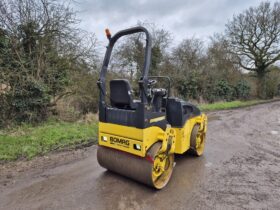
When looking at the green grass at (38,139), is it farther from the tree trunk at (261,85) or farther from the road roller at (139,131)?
the tree trunk at (261,85)

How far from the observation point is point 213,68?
54.2 ft

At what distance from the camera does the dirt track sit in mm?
2666

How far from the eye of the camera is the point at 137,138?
2.76m

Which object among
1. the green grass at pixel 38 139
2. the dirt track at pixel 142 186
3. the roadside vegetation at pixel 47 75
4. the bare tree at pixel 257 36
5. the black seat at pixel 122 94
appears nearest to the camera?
the dirt track at pixel 142 186

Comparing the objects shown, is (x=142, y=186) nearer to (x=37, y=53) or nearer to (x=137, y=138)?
(x=137, y=138)

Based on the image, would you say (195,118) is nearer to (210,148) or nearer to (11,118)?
(210,148)

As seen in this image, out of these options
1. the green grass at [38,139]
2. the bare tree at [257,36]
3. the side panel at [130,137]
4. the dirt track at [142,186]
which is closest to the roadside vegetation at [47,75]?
the green grass at [38,139]

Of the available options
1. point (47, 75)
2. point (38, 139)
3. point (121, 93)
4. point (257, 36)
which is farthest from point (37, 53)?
point (257, 36)

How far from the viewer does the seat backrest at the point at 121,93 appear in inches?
117

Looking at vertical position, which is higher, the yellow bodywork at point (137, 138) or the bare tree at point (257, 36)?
the bare tree at point (257, 36)

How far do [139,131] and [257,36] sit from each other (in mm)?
21855

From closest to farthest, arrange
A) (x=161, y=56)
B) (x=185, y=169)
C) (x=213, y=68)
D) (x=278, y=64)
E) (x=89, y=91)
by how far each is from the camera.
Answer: (x=185, y=169) → (x=89, y=91) → (x=161, y=56) → (x=213, y=68) → (x=278, y=64)

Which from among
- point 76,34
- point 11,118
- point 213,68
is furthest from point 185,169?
point 213,68

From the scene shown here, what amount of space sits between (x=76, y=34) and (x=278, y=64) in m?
23.5
